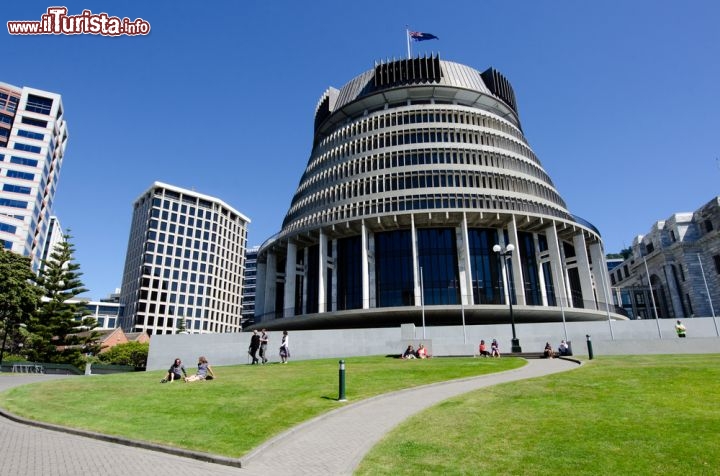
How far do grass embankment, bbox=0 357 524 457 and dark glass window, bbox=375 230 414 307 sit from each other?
901 inches

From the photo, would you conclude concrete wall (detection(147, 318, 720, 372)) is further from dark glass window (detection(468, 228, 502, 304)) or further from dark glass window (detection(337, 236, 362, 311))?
dark glass window (detection(337, 236, 362, 311))

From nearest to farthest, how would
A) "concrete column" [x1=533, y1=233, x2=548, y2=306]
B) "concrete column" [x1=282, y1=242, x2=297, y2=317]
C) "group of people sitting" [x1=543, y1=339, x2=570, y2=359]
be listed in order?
"group of people sitting" [x1=543, y1=339, x2=570, y2=359] → "concrete column" [x1=533, y1=233, x2=548, y2=306] → "concrete column" [x1=282, y1=242, x2=297, y2=317]

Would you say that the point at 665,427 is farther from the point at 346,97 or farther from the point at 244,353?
the point at 346,97

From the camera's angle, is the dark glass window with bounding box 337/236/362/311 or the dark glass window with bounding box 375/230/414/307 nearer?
the dark glass window with bounding box 375/230/414/307

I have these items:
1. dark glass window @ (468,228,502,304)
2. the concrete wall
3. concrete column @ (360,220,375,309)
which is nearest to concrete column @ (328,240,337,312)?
concrete column @ (360,220,375,309)

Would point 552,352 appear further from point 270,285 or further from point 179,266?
point 179,266

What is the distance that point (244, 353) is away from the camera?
3394 cm

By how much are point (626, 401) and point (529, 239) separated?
39147mm

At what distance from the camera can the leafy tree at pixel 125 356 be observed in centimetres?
5541

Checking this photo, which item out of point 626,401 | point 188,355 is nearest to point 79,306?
point 188,355

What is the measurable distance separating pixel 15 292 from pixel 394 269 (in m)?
36.5

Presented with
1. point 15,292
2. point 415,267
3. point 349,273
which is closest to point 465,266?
point 415,267

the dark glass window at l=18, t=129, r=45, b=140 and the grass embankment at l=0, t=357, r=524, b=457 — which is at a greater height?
the dark glass window at l=18, t=129, r=45, b=140

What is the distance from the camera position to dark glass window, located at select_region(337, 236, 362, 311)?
156 ft
